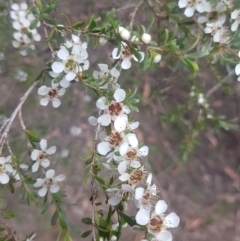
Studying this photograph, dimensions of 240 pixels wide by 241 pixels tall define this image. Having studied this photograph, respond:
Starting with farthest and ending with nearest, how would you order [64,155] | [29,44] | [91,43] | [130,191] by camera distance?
[64,155] → [29,44] → [91,43] → [130,191]

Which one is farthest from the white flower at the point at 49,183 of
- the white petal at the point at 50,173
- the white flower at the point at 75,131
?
the white flower at the point at 75,131

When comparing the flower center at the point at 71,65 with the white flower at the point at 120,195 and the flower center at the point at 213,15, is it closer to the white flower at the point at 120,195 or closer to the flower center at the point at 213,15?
the white flower at the point at 120,195

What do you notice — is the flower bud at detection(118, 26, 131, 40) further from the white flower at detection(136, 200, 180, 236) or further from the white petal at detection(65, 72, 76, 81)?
the white flower at detection(136, 200, 180, 236)

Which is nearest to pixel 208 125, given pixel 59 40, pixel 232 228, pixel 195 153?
pixel 195 153

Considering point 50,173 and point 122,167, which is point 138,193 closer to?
point 122,167

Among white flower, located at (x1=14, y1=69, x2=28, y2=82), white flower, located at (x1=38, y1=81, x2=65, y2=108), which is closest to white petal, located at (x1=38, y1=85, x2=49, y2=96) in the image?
white flower, located at (x1=38, y1=81, x2=65, y2=108)

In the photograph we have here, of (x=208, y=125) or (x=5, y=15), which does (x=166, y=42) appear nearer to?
(x=5, y=15)
